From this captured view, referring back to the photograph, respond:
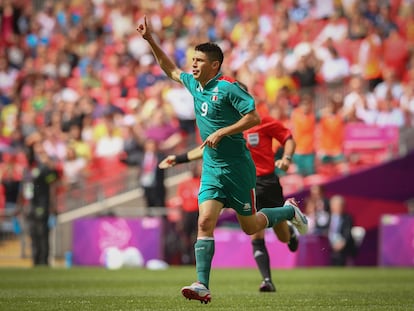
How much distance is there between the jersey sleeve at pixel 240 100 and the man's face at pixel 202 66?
1.00 feet

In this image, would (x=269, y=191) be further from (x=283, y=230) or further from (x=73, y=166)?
(x=73, y=166)

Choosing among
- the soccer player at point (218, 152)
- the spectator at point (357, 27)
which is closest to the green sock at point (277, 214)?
the soccer player at point (218, 152)

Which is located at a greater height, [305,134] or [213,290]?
[305,134]

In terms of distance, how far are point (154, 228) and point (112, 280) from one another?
630 centimetres

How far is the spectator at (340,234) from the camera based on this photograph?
20859 mm

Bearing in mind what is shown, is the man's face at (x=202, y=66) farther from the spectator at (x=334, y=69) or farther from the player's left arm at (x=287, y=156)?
the spectator at (x=334, y=69)

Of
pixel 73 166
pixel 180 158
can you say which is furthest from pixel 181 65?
pixel 180 158

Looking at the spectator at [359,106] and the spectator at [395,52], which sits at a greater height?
the spectator at [395,52]

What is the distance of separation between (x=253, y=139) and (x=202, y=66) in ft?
9.27

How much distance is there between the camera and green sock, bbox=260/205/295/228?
11.4 meters

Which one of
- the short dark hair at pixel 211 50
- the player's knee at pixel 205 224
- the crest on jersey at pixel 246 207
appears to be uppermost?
the short dark hair at pixel 211 50

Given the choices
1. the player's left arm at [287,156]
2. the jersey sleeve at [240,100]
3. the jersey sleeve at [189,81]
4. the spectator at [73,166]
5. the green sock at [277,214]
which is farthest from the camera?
the spectator at [73,166]

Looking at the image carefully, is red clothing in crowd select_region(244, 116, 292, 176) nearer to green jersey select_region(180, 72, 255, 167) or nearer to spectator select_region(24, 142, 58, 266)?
green jersey select_region(180, 72, 255, 167)

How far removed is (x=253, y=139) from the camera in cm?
1323
